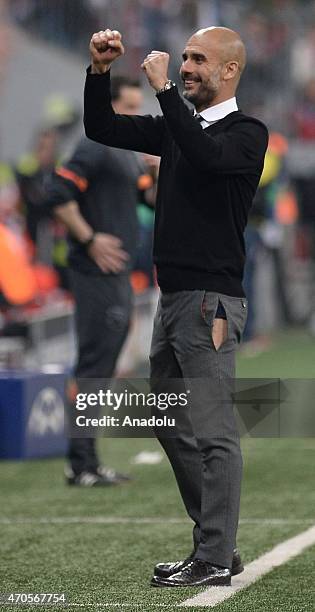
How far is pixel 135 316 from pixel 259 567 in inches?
322

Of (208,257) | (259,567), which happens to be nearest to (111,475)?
(259,567)

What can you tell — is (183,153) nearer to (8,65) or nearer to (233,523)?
(233,523)

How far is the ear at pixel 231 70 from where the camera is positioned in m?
5.53

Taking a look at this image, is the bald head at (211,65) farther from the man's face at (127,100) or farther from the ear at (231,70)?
the man's face at (127,100)

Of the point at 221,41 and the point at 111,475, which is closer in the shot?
the point at 221,41

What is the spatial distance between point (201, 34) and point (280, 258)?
→ 15388mm

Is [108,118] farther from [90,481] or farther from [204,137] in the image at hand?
[90,481]

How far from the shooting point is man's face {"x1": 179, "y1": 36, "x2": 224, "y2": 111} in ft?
18.0

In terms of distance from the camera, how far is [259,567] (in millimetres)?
6047

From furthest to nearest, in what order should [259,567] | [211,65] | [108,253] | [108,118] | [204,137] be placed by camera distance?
[108,253] → [259,567] → [108,118] → [211,65] → [204,137]

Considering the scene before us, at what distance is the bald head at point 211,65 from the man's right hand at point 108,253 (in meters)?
2.76

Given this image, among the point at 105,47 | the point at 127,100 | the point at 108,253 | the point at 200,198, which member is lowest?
the point at 108,253

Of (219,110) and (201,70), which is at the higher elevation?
(201,70)

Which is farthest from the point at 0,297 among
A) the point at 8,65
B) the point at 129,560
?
the point at 8,65
